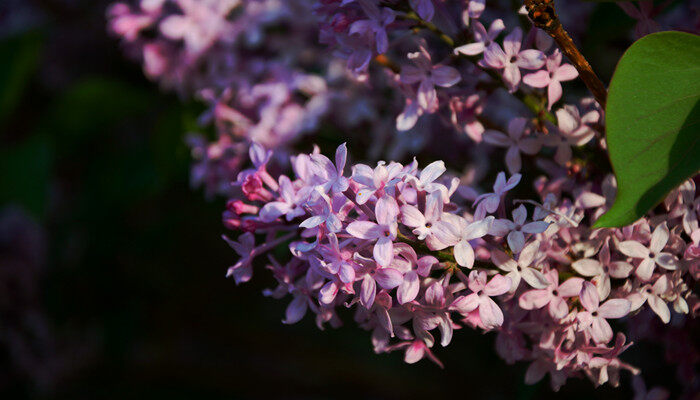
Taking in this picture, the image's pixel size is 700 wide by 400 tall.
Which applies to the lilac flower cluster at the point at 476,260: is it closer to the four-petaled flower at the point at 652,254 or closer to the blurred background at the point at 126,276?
the four-petaled flower at the point at 652,254

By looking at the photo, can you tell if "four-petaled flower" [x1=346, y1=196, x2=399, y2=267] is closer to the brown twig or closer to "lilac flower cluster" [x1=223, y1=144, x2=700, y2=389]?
"lilac flower cluster" [x1=223, y1=144, x2=700, y2=389]

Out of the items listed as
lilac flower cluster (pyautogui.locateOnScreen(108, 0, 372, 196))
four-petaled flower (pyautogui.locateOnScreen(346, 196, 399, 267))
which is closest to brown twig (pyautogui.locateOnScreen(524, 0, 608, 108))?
four-petaled flower (pyautogui.locateOnScreen(346, 196, 399, 267))

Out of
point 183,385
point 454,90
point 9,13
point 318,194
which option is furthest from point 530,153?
point 9,13

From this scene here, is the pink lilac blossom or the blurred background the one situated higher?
the pink lilac blossom

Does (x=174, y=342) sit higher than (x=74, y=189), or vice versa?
(x=74, y=189)

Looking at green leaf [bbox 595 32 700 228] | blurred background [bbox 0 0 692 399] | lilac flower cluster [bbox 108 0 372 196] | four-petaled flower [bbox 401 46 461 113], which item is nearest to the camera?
green leaf [bbox 595 32 700 228]

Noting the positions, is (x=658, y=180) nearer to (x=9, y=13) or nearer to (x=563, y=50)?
(x=563, y=50)
